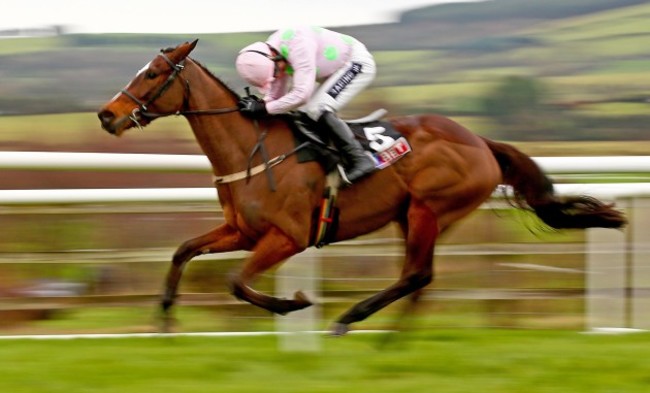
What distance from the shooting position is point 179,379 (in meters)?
3.91

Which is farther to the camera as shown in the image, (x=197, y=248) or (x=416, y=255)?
(x=416, y=255)

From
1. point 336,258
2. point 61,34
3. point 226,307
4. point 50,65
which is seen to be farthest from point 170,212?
point 61,34

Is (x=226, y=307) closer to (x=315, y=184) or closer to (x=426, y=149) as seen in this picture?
(x=315, y=184)

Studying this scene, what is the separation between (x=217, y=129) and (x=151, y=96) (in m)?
0.34

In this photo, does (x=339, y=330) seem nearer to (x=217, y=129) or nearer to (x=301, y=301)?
(x=301, y=301)

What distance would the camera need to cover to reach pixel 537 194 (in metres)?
5.18

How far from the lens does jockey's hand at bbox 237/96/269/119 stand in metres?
4.73

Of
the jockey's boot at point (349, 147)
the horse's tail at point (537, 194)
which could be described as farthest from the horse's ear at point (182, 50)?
the horse's tail at point (537, 194)

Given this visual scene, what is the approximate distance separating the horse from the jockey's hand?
0.03 metres

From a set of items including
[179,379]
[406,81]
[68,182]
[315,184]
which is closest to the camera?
[179,379]

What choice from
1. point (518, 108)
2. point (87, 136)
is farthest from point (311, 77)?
point (518, 108)

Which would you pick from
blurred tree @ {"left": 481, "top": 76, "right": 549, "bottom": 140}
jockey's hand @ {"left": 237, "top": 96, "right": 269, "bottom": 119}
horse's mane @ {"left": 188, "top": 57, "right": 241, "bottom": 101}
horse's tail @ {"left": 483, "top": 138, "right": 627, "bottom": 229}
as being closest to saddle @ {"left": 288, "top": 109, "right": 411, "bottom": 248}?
jockey's hand @ {"left": 237, "top": 96, "right": 269, "bottom": 119}

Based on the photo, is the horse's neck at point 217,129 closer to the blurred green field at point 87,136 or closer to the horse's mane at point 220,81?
the horse's mane at point 220,81

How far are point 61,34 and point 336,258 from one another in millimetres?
10547
